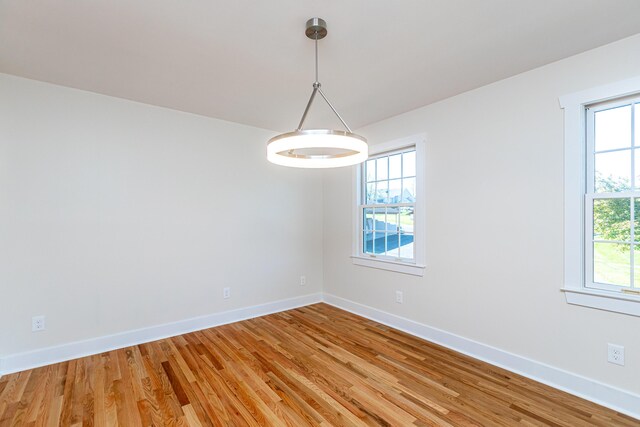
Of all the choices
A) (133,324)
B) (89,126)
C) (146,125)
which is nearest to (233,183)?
(146,125)

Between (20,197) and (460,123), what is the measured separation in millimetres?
3999

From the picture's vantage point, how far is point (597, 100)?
211cm

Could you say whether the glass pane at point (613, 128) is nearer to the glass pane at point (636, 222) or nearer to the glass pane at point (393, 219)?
the glass pane at point (636, 222)

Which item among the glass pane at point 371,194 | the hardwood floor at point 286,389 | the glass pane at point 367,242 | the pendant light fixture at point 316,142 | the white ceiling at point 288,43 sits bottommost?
the hardwood floor at point 286,389

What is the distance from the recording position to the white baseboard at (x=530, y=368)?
2.01 m

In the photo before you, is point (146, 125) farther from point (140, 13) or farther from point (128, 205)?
point (140, 13)

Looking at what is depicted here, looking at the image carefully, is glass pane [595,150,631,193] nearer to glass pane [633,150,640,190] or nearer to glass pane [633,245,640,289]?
glass pane [633,150,640,190]

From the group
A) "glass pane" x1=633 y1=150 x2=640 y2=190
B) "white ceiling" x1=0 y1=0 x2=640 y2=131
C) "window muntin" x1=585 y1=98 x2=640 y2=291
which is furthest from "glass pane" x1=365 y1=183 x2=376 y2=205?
"glass pane" x1=633 y1=150 x2=640 y2=190

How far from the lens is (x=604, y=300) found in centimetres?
208

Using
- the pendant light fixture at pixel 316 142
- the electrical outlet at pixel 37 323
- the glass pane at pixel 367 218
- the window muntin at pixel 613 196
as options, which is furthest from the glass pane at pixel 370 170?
the electrical outlet at pixel 37 323

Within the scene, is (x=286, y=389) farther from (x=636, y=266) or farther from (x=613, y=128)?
(x=613, y=128)

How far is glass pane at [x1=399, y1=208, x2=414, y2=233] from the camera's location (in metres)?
3.44

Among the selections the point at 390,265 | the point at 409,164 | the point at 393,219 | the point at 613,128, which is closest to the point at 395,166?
the point at 409,164

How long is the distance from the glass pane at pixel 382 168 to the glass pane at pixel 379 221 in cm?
41
